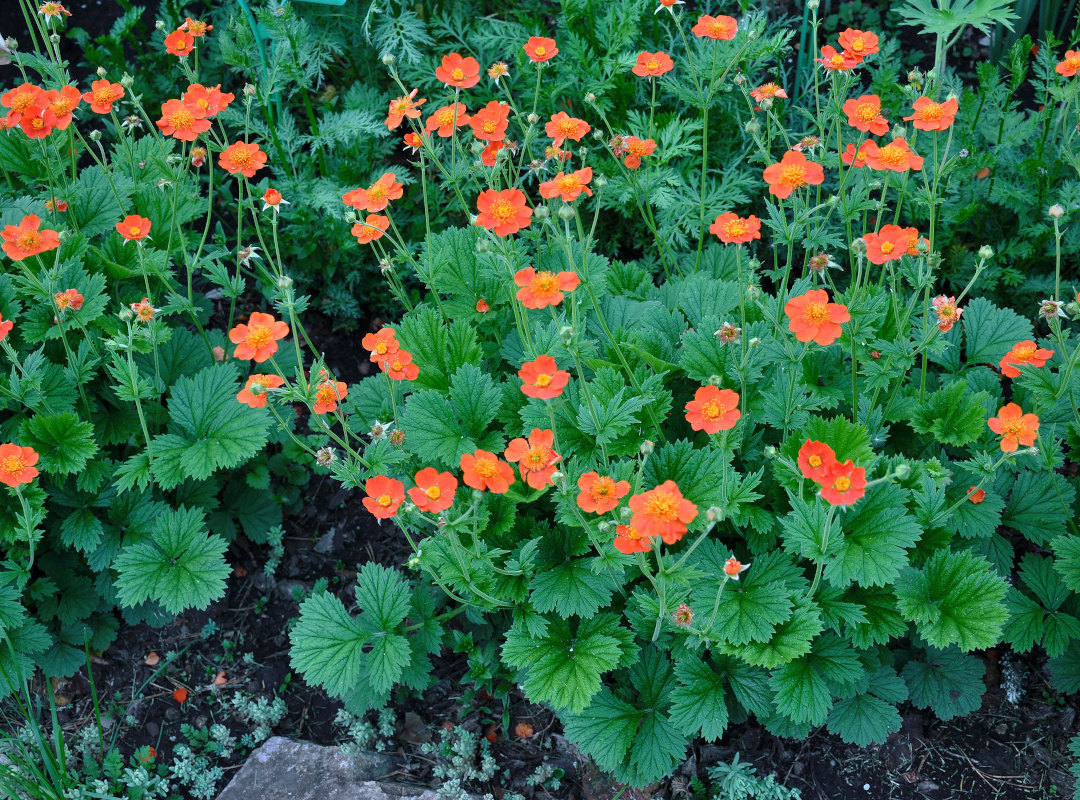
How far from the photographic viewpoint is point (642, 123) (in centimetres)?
387

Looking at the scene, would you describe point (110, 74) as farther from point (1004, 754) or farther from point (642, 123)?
point (1004, 754)

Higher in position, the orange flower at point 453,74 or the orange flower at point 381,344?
the orange flower at point 453,74

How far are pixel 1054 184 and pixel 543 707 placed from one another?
10.1ft

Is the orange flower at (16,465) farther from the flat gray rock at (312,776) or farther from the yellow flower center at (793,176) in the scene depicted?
the yellow flower center at (793,176)

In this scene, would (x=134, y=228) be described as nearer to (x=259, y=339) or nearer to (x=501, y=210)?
(x=259, y=339)

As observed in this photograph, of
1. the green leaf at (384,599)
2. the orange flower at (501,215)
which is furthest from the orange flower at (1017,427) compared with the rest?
the green leaf at (384,599)

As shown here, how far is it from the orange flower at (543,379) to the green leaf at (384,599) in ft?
3.17

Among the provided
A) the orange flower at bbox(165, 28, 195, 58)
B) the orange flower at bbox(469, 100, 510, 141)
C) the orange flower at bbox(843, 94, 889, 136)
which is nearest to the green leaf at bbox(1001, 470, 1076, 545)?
the orange flower at bbox(843, 94, 889, 136)

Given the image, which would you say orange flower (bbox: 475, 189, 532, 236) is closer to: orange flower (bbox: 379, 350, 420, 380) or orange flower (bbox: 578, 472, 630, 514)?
orange flower (bbox: 379, 350, 420, 380)

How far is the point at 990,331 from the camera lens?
3.20m

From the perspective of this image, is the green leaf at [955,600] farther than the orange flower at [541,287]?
Yes

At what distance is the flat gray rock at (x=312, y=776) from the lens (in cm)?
287

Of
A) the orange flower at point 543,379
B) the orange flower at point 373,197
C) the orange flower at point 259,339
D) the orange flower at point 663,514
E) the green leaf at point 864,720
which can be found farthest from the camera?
the orange flower at point 373,197

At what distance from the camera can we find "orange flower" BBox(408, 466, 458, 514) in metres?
2.28
